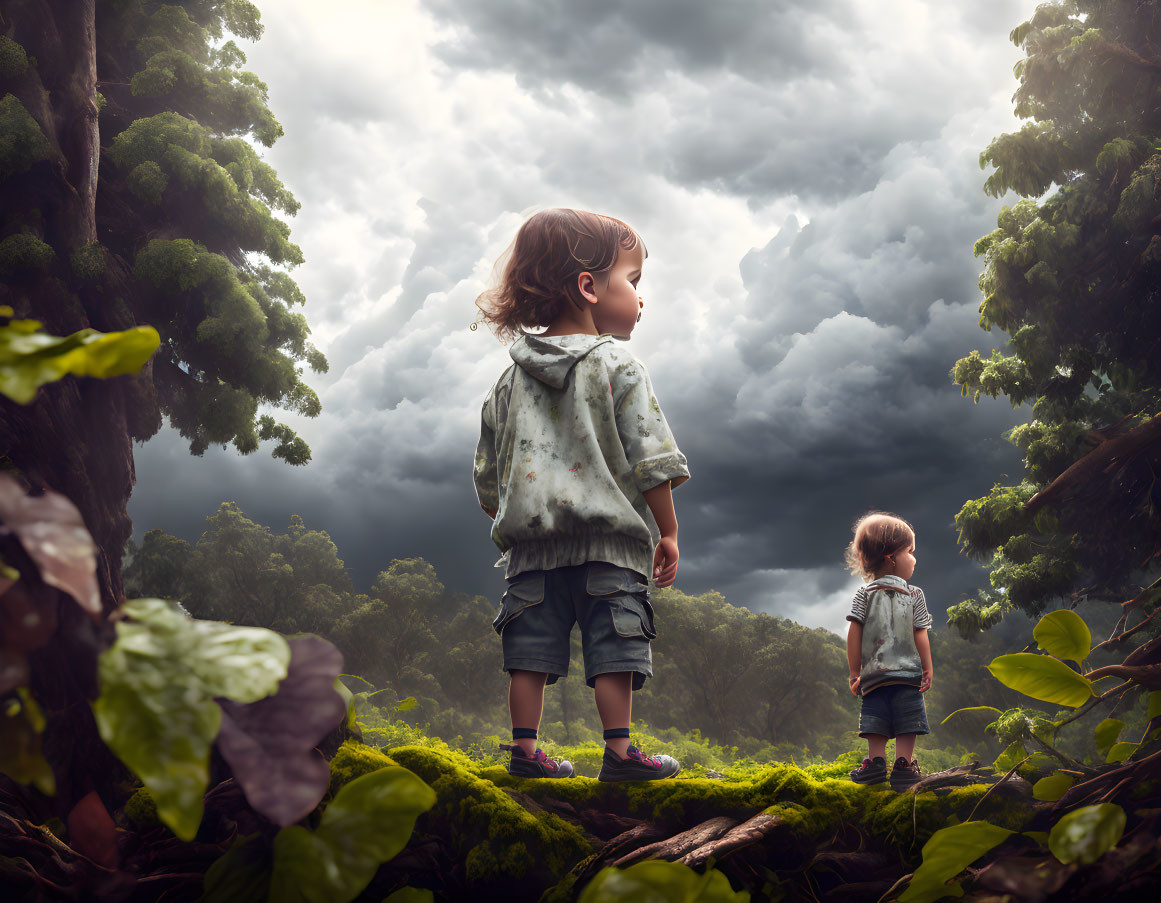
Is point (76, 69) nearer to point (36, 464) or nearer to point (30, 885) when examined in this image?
point (36, 464)

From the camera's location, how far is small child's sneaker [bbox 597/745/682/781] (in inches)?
59.7

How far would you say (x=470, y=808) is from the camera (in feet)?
3.66

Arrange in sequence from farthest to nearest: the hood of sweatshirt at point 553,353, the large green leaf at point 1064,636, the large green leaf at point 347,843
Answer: the hood of sweatshirt at point 553,353 < the large green leaf at point 1064,636 < the large green leaf at point 347,843

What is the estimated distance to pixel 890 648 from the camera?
2539 mm

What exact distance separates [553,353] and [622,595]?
753 millimetres

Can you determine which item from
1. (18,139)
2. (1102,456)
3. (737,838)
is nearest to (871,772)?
(737,838)

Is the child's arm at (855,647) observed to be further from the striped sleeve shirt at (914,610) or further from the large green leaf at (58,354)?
the large green leaf at (58,354)

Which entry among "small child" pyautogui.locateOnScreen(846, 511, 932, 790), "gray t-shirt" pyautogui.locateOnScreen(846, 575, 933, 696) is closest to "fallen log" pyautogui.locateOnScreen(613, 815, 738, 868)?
"small child" pyautogui.locateOnScreen(846, 511, 932, 790)

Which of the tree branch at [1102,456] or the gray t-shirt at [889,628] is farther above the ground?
the tree branch at [1102,456]

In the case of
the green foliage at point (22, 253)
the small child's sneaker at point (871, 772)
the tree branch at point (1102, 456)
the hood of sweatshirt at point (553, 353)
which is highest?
the green foliage at point (22, 253)

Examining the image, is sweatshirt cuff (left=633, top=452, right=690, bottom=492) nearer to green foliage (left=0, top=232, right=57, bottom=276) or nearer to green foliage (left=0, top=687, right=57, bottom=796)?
green foliage (left=0, top=687, right=57, bottom=796)

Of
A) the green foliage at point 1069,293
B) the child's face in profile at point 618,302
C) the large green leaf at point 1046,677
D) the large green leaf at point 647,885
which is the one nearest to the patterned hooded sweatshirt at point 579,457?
the child's face in profile at point 618,302

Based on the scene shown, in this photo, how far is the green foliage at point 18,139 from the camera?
5.11 m

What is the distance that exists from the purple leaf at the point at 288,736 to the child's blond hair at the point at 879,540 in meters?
2.93
